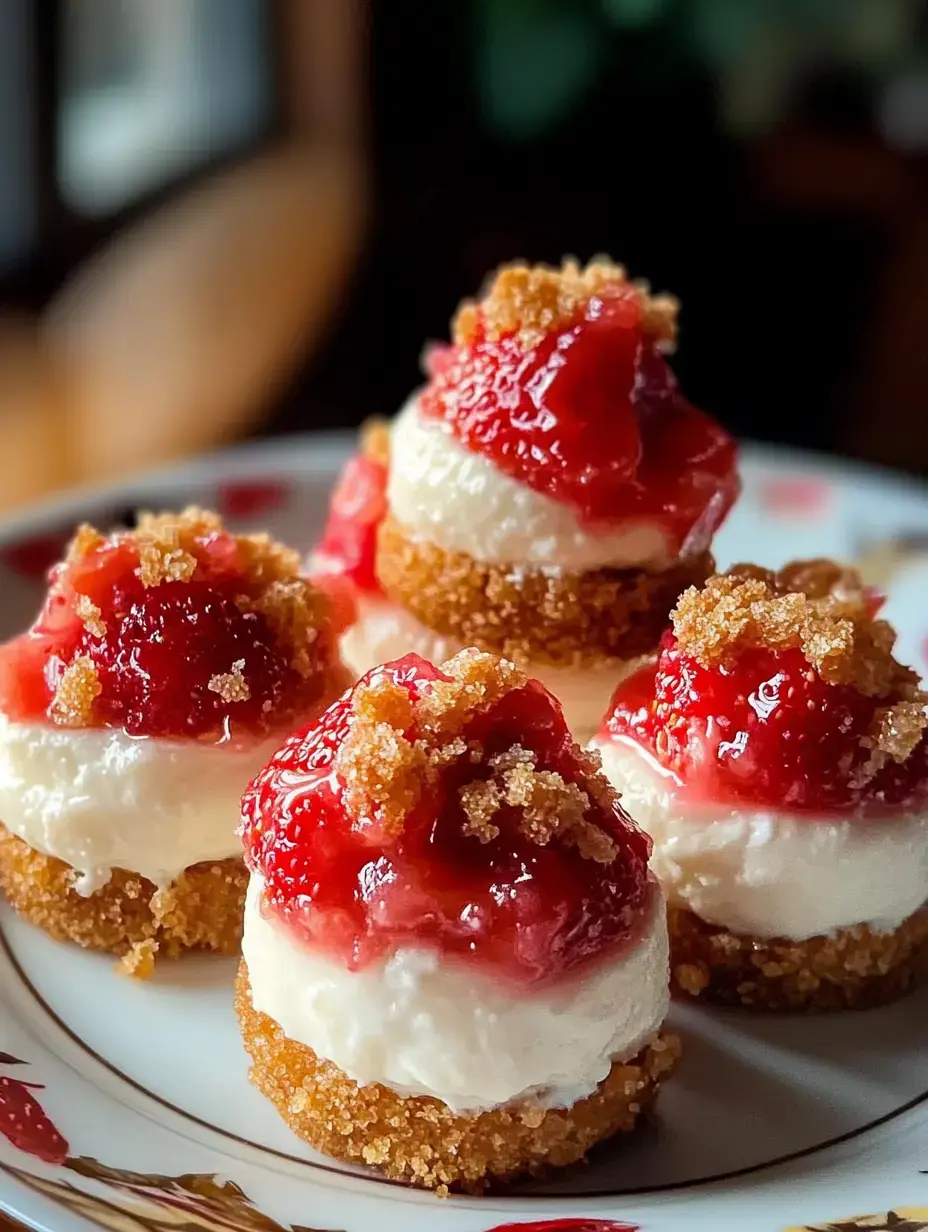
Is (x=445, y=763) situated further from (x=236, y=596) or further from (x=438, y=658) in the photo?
(x=438, y=658)

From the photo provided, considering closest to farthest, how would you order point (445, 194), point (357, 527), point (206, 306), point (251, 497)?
point (357, 527), point (251, 497), point (206, 306), point (445, 194)

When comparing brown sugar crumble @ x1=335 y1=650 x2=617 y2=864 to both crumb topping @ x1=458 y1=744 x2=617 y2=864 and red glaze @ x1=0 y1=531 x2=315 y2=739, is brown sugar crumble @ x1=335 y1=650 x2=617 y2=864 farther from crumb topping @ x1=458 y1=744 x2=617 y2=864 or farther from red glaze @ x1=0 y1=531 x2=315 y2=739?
red glaze @ x1=0 y1=531 x2=315 y2=739

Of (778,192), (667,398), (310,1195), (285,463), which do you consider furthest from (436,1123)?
(778,192)

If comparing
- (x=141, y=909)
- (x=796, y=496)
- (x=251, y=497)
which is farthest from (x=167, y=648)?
(x=796, y=496)

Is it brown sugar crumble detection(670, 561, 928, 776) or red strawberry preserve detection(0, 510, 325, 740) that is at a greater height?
brown sugar crumble detection(670, 561, 928, 776)

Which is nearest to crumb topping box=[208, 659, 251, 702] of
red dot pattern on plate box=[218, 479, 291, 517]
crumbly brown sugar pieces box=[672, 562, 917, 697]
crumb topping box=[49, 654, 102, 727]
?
crumb topping box=[49, 654, 102, 727]
